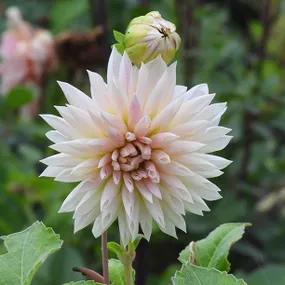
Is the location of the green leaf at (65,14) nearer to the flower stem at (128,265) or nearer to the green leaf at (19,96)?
the green leaf at (19,96)

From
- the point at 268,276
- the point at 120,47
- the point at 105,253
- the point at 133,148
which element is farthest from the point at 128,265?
the point at 268,276

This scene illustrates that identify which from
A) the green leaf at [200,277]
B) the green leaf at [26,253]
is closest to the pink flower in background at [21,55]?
the green leaf at [26,253]

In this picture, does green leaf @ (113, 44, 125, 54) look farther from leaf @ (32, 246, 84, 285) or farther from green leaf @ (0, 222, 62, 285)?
leaf @ (32, 246, 84, 285)

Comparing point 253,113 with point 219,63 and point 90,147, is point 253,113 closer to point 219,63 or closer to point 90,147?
point 219,63

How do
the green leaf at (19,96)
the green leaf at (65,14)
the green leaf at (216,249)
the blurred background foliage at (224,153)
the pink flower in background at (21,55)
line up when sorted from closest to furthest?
1. the green leaf at (216,249)
2. the blurred background foliage at (224,153)
3. the green leaf at (19,96)
4. the pink flower in background at (21,55)
5. the green leaf at (65,14)

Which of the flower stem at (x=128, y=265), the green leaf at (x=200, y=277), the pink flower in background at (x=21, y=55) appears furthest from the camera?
the pink flower in background at (x=21, y=55)

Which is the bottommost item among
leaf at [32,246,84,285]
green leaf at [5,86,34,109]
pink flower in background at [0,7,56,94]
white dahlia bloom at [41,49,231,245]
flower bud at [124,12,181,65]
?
leaf at [32,246,84,285]

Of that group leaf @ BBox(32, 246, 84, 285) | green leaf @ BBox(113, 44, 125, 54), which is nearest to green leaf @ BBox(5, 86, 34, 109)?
leaf @ BBox(32, 246, 84, 285)
